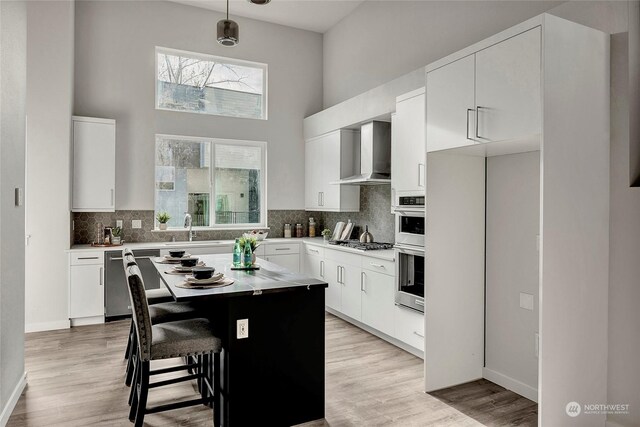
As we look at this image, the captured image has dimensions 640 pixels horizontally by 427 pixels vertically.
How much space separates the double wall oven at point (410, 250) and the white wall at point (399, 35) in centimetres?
170

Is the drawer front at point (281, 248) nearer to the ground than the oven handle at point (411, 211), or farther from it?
nearer to the ground

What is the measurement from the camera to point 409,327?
390cm

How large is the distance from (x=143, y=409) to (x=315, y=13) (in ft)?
17.9

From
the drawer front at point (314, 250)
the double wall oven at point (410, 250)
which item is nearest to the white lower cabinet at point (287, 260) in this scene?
the drawer front at point (314, 250)

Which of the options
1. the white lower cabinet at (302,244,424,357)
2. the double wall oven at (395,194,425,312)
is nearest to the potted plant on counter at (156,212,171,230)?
the white lower cabinet at (302,244,424,357)

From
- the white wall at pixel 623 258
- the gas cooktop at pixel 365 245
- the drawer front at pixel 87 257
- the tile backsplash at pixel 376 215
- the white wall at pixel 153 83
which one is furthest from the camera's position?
the white wall at pixel 153 83

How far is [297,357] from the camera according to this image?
8.92 ft

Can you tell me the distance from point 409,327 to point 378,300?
1.73 feet

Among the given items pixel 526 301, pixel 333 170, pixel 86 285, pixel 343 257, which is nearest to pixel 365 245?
pixel 343 257

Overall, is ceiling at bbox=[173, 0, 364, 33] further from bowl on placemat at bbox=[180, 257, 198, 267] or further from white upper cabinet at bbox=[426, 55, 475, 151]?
bowl on placemat at bbox=[180, 257, 198, 267]

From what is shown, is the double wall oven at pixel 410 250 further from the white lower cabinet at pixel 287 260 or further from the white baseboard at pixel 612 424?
the white lower cabinet at pixel 287 260

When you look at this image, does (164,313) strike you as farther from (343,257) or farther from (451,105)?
(451,105)

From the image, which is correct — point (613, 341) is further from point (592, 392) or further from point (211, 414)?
point (211, 414)

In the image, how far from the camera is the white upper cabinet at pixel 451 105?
283 centimetres
